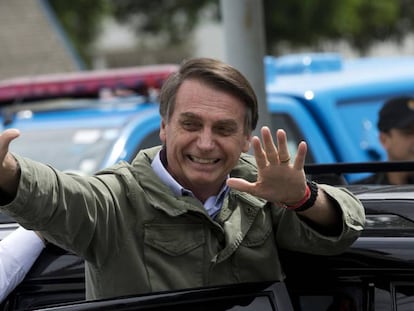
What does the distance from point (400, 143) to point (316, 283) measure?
8.37 feet

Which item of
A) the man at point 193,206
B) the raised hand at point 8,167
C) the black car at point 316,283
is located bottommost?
the black car at point 316,283

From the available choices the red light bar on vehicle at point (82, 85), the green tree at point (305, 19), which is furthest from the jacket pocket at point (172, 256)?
the green tree at point (305, 19)

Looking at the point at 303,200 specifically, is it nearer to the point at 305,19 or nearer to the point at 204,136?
the point at 204,136

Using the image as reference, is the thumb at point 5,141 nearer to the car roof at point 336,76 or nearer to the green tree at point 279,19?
the car roof at point 336,76

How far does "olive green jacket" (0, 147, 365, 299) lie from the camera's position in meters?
2.40

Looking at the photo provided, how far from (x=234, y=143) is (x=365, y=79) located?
394cm

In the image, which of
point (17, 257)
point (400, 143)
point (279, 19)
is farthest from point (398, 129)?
point (279, 19)

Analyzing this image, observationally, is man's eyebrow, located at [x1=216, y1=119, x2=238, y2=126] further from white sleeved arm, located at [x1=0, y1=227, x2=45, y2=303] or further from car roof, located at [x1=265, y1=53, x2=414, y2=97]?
car roof, located at [x1=265, y1=53, x2=414, y2=97]

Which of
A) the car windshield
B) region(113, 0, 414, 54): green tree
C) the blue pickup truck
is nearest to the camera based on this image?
the car windshield

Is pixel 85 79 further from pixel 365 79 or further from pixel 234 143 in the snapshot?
pixel 234 143

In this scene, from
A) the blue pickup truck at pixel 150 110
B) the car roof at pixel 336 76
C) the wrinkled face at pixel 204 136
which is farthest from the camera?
the car roof at pixel 336 76

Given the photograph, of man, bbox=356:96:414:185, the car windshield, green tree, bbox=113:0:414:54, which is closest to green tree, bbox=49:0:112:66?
green tree, bbox=113:0:414:54

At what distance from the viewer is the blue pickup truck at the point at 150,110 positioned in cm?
528

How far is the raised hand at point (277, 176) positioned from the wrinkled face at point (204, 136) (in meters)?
0.22
